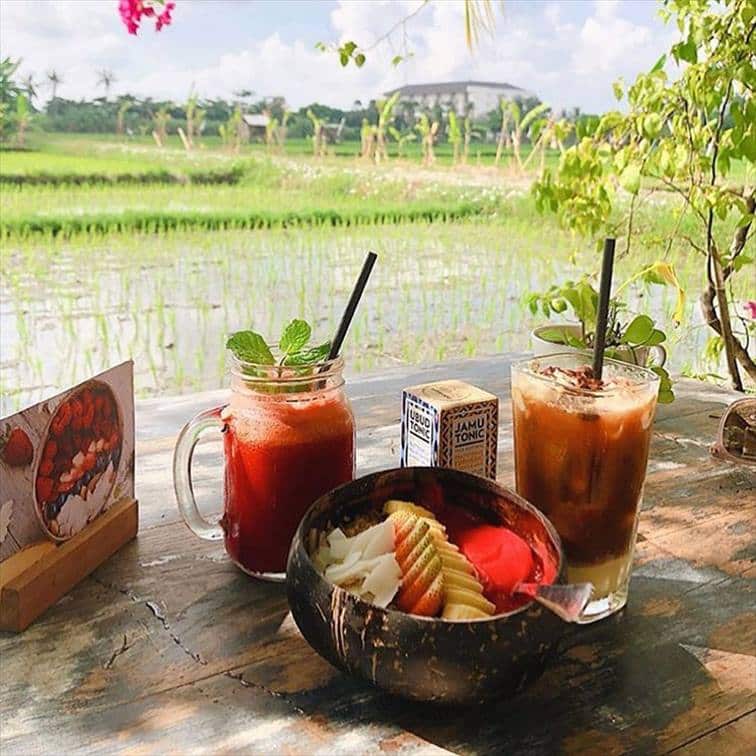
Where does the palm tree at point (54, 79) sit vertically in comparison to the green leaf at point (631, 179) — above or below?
above

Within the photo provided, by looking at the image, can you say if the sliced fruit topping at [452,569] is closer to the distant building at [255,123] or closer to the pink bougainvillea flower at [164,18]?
the pink bougainvillea flower at [164,18]

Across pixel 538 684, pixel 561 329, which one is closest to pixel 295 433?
pixel 538 684

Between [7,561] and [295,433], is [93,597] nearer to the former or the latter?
[7,561]

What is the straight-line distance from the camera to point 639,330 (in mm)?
1085

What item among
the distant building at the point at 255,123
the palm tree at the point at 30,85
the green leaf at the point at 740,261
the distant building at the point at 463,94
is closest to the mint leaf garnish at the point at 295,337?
the green leaf at the point at 740,261

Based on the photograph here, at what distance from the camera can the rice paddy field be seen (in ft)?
8.77

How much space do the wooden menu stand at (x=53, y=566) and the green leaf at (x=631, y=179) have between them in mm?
1264

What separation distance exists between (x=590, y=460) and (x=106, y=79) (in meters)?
2.41

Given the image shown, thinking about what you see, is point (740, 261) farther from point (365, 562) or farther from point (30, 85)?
point (30, 85)

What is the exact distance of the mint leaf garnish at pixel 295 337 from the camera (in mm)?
878

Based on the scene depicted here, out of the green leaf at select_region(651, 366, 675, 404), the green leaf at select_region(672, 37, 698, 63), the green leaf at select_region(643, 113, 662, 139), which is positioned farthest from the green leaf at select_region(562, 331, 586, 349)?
the green leaf at select_region(672, 37, 698, 63)

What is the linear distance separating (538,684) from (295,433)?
32cm

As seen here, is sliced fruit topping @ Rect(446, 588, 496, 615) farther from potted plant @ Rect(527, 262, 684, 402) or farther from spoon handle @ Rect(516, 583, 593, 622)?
potted plant @ Rect(527, 262, 684, 402)

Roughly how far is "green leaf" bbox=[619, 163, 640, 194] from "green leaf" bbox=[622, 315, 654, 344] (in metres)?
0.78
